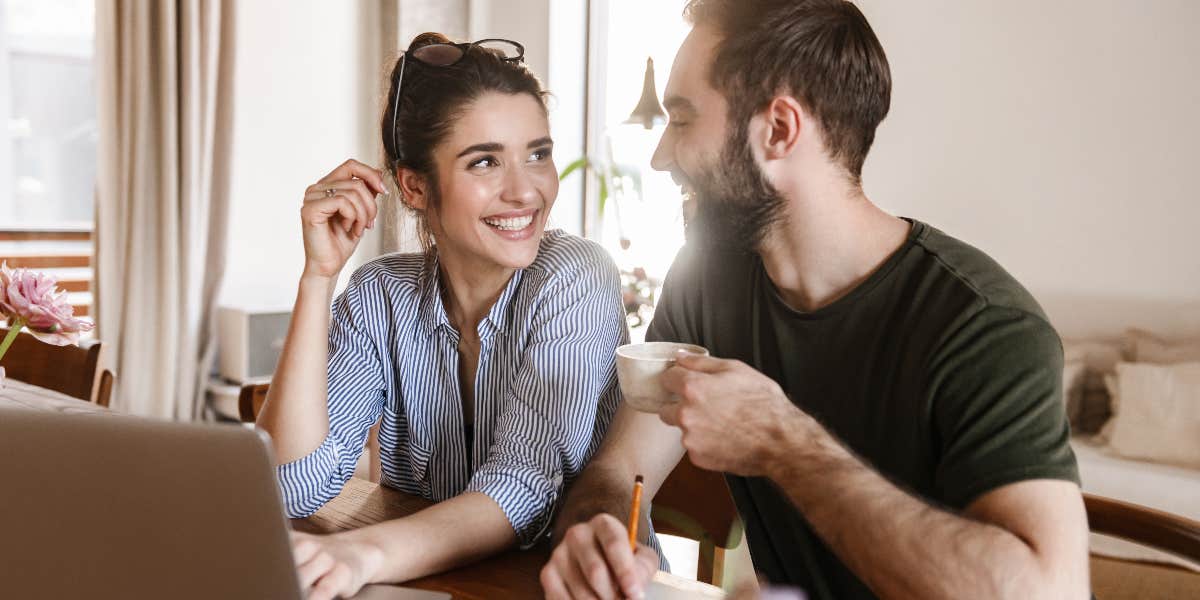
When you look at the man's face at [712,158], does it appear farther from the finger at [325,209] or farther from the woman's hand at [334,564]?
the woman's hand at [334,564]

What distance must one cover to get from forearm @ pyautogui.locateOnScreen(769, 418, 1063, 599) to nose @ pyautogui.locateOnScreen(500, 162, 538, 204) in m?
0.63

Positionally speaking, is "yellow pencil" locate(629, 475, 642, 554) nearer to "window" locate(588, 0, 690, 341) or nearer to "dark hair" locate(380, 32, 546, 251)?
"dark hair" locate(380, 32, 546, 251)

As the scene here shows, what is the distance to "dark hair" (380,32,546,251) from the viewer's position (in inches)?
54.3

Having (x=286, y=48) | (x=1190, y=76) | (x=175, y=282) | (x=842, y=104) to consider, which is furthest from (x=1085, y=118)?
(x=175, y=282)

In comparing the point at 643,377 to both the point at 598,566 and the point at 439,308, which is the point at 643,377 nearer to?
the point at 598,566

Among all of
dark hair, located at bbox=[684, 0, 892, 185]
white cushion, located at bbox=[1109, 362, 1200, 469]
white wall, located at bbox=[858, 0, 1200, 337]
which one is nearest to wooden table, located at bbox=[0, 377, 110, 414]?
dark hair, located at bbox=[684, 0, 892, 185]

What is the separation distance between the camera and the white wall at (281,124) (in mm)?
3934

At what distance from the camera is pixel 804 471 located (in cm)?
90

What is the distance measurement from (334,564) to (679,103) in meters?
0.74

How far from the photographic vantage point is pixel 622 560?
2.67 ft

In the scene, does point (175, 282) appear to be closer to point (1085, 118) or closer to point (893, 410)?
point (893, 410)

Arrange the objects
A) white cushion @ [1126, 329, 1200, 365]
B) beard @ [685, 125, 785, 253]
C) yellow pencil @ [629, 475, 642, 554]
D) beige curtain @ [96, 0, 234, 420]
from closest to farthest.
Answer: yellow pencil @ [629, 475, 642, 554], beard @ [685, 125, 785, 253], white cushion @ [1126, 329, 1200, 365], beige curtain @ [96, 0, 234, 420]

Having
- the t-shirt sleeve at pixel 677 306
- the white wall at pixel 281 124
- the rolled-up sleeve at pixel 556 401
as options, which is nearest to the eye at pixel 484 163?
the rolled-up sleeve at pixel 556 401

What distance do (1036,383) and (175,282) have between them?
3.49m
